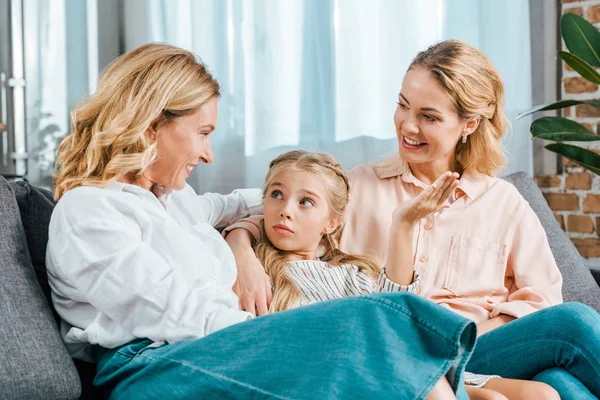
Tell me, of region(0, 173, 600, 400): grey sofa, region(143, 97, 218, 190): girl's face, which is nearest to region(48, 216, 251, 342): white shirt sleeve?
region(0, 173, 600, 400): grey sofa

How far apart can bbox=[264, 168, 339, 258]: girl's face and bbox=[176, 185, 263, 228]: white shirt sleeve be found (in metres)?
0.14

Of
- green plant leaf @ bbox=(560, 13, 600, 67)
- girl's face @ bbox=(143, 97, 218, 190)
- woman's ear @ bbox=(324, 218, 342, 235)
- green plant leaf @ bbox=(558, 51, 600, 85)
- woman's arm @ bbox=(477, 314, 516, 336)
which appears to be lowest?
woman's arm @ bbox=(477, 314, 516, 336)

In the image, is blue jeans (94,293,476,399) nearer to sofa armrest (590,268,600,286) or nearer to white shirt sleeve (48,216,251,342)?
white shirt sleeve (48,216,251,342)

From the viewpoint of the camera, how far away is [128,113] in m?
1.53

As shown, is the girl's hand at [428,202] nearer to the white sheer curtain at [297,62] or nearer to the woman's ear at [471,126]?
the woman's ear at [471,126]

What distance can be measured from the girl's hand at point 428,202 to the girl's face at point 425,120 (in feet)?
0.69

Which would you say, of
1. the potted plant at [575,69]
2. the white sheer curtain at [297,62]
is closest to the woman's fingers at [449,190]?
the potted plant at [575,69]

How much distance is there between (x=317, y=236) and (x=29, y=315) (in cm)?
68

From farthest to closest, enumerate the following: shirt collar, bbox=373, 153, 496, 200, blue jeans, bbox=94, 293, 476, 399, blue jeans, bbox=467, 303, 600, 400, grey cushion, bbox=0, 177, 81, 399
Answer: shirt collar, bbox=373, 153, 496, 200
blue jeans, bbox=467, 303, 600, 400
grey cushion, bbox=0, 177, 81, 399
blue jeans, bbox=94, 293, 476, 399

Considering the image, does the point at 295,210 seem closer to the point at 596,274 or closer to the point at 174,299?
the point at 174,299

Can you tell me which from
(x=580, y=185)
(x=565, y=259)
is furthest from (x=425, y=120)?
(x=580, y=185)

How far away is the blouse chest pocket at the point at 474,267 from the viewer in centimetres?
189

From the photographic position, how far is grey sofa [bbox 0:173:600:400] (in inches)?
51.8

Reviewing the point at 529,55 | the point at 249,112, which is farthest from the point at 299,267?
the point at 529,55
